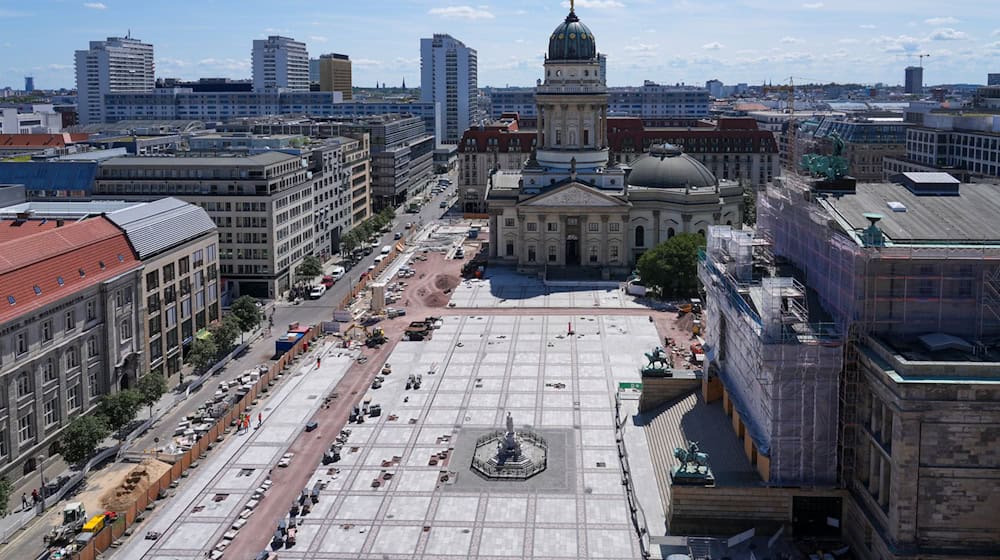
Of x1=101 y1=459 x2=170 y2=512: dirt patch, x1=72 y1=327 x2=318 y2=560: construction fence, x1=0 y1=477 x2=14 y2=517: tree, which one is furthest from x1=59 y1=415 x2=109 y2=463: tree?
x1=0 y1=477 x2=14 y2=517: tree

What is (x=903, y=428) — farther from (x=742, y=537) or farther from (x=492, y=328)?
(x=492, y=328)

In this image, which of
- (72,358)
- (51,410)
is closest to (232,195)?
(72,358)

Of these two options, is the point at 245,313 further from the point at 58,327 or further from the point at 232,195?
the point at 58,327

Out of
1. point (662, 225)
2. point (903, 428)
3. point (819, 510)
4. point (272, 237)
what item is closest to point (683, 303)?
point (662, 225)

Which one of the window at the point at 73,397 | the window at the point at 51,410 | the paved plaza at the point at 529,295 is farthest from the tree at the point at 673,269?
the window at the point at 51,410

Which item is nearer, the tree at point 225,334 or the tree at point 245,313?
the tree at point 225,334

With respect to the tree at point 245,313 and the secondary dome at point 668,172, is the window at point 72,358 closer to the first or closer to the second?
the tree at point 245,313
